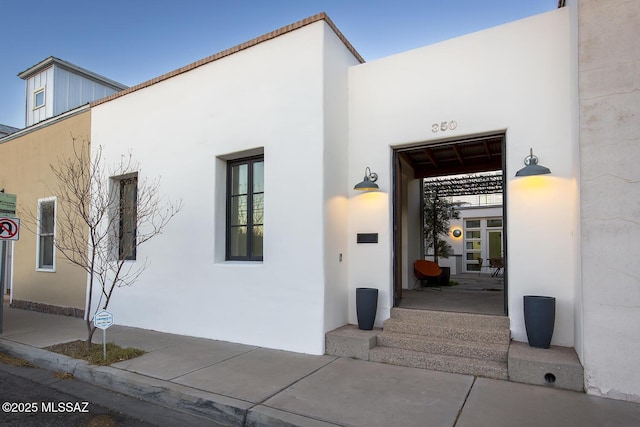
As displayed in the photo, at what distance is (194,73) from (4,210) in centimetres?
421

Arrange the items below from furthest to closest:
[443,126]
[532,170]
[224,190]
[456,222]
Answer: [456,222]
[224,190]
[443,126]
[532,170]

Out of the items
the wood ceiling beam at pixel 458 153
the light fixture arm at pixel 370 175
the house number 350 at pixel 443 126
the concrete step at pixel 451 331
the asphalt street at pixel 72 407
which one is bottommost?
the asphalt street at pixel 72 407

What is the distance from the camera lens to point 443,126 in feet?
17.6

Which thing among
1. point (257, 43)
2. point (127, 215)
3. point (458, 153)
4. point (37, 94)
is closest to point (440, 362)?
point (458, 153)

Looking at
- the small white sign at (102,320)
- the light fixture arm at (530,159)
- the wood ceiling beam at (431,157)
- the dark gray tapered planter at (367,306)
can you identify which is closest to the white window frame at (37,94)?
the small white sign at (102,320)

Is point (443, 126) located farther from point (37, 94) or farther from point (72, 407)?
point (37, 94)

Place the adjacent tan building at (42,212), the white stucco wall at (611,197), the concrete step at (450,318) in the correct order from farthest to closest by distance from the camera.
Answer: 1. the adjacent tan building at (42,212)
2. the concrete step at (450,318)
3. the white stucco wall at (611,197)

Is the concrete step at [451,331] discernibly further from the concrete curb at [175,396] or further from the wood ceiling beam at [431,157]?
the wood ceiling beam at [431,157]

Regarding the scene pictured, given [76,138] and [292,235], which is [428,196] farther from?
[76,138]

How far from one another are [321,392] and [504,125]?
13.0 feet

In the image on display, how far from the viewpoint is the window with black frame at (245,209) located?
245 inches

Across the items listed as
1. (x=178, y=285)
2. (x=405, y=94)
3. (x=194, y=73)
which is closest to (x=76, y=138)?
(x=194, y=73)

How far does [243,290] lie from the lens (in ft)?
19.2

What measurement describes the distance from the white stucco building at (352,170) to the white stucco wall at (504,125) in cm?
2
